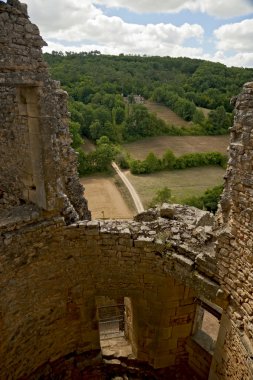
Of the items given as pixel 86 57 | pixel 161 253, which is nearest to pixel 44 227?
pixel 161 253

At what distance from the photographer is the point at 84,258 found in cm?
710

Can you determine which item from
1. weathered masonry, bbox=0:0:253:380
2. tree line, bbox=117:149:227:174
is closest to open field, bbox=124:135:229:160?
tree line, bbox=117:149:227:174

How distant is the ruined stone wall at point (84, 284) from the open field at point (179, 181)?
21.2 meters

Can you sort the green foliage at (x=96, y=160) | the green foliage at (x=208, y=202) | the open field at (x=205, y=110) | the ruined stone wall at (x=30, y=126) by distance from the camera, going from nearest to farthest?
the ruined stone wall at (x=30, y=126) < the green foliage at (x=208, y=202) < the green foliage at (x=96, y=160) < the open field at (x=205, y=110)

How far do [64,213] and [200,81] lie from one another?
5734 cm

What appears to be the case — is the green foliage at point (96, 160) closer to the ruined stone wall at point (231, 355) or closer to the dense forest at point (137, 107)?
the dense forest at point (137, 107)

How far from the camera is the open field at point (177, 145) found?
138 feet

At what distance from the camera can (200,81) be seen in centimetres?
5803

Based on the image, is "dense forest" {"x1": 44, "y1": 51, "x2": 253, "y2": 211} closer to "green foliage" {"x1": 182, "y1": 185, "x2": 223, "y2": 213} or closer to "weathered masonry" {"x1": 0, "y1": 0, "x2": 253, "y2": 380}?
"green foliage" {"x1": 182, "y1": 185, "x2": 223, "y2": 213}

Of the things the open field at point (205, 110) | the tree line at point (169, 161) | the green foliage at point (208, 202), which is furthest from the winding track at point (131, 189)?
the open field at point (205, 110)

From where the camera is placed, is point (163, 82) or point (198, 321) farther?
point (163, 82)

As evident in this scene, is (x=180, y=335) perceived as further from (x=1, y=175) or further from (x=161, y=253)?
(x=1, y=175)

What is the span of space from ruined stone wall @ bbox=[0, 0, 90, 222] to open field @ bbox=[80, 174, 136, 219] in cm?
1884

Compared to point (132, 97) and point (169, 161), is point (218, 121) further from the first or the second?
point (132, 97)
